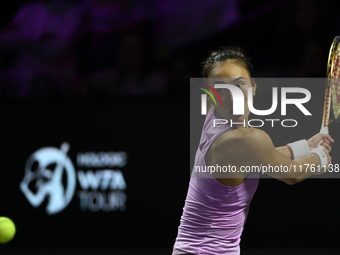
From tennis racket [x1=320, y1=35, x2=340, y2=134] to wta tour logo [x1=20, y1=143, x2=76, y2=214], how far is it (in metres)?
2.32

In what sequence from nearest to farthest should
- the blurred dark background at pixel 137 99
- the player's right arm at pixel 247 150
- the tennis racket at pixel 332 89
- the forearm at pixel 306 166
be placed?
the player's right arm at pixel 247 150 < the forearm at pixel 306 166 < the tennis racket at pixel 332 89 < the blurred dark background at pixel 137 99

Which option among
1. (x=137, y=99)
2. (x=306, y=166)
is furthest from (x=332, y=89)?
(x=137, y=99)

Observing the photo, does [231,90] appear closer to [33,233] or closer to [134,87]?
[134,87]

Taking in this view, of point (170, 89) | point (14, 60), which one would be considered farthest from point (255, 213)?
point (14, 60)

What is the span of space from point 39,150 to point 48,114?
324 millimetres

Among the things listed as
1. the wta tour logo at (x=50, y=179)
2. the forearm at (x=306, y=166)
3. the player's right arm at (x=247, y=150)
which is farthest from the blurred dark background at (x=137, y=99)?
the player's right arm at (x=247, y=150)

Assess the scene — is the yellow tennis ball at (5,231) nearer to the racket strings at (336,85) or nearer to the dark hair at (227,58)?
the dark hair at (227,58)

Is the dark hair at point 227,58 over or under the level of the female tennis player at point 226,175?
over

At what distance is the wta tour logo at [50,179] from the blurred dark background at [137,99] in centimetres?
6

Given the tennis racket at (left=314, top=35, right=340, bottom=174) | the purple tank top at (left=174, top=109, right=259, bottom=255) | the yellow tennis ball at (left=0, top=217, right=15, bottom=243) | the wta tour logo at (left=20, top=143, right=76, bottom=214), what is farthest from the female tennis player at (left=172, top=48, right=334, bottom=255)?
the wta tour logo at (left=20, top=143, right=76, bottom=214)

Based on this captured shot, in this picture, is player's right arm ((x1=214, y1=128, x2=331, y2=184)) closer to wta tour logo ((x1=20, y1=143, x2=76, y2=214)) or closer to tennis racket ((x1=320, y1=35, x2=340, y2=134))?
tennis racket ((x1=320, y1=35, x2=340, y2=134))

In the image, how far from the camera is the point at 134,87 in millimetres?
4430

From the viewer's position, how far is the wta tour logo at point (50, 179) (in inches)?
161

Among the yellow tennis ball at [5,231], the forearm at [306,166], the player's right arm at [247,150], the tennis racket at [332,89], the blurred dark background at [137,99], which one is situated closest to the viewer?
the player's right arm at [247,150]
